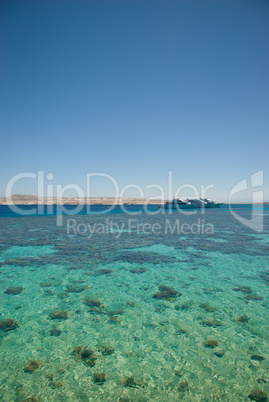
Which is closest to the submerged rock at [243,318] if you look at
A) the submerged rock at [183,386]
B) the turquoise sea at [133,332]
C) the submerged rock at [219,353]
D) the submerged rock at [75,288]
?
the turquoise sea at [133,332]

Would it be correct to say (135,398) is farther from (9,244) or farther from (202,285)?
(9,244)

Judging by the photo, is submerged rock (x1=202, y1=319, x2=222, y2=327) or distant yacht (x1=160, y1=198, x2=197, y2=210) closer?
submerged rock (x1=202, y1=319, x2=222, y2=327)

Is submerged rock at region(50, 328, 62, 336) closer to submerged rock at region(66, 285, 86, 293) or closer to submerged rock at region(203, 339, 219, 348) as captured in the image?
submerged rock at region(66, 285, 86, 293)

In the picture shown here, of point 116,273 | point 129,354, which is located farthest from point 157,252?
point 129,354

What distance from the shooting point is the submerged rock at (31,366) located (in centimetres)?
532

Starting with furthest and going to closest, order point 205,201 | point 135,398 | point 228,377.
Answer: point 205,201
point 228,377
point 135,398

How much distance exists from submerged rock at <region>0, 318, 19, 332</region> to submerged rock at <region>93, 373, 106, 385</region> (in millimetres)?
3772

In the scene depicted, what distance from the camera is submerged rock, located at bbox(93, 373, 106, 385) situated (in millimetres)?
5018

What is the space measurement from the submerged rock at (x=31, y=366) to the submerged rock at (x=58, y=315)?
7.17ft

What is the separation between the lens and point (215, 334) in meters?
6.88

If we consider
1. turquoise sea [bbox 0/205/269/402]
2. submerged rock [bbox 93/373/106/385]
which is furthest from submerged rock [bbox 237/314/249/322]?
submerged rock [bbox 93/373/106/385]

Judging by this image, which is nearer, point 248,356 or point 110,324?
point 248,356

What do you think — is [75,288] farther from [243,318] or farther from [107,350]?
[243,318]

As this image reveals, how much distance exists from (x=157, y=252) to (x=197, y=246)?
4929mm
